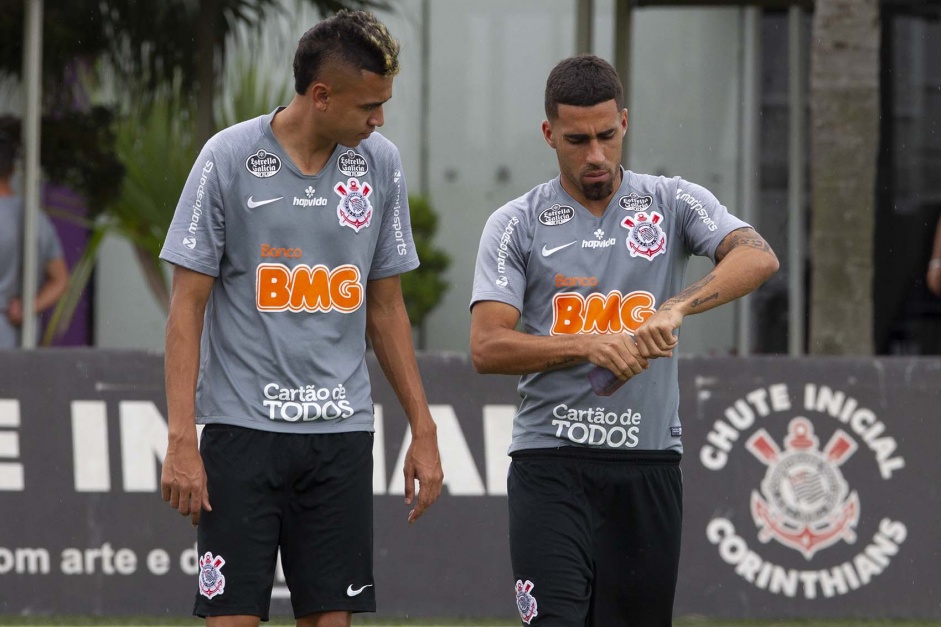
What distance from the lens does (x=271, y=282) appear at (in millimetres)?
3994

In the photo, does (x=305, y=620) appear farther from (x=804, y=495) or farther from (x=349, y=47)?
(x=804, y=495)

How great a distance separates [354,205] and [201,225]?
1.45ft

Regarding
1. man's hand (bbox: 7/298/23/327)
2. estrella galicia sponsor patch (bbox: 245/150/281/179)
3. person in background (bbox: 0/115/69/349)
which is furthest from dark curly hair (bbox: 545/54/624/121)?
man's hand (bbox: 7/298/23/327)

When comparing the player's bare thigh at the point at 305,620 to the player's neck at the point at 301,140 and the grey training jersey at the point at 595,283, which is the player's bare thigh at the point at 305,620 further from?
the player's neck at the point at 301,140

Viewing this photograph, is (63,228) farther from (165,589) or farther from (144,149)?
(165,589)

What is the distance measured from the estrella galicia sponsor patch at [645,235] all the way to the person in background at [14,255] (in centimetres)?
608

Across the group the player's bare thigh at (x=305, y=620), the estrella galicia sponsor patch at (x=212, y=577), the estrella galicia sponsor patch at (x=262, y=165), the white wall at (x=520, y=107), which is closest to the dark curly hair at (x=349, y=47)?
the estrella galicia sponsor patch at (x=262, y=165)

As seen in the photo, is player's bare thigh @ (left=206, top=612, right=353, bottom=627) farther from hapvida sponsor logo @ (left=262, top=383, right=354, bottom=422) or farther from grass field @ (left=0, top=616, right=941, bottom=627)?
grass field @ (left=0, top=616, right=941, bottom=627)

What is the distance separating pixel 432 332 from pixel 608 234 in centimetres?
694

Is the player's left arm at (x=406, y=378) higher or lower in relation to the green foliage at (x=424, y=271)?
lower

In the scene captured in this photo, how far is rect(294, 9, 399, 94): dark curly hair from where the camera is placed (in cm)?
396

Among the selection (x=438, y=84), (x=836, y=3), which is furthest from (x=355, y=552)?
(x=438, y=84)

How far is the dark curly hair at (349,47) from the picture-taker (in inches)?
156

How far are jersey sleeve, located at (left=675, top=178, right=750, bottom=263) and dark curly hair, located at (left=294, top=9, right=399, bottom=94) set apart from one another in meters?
0.97
